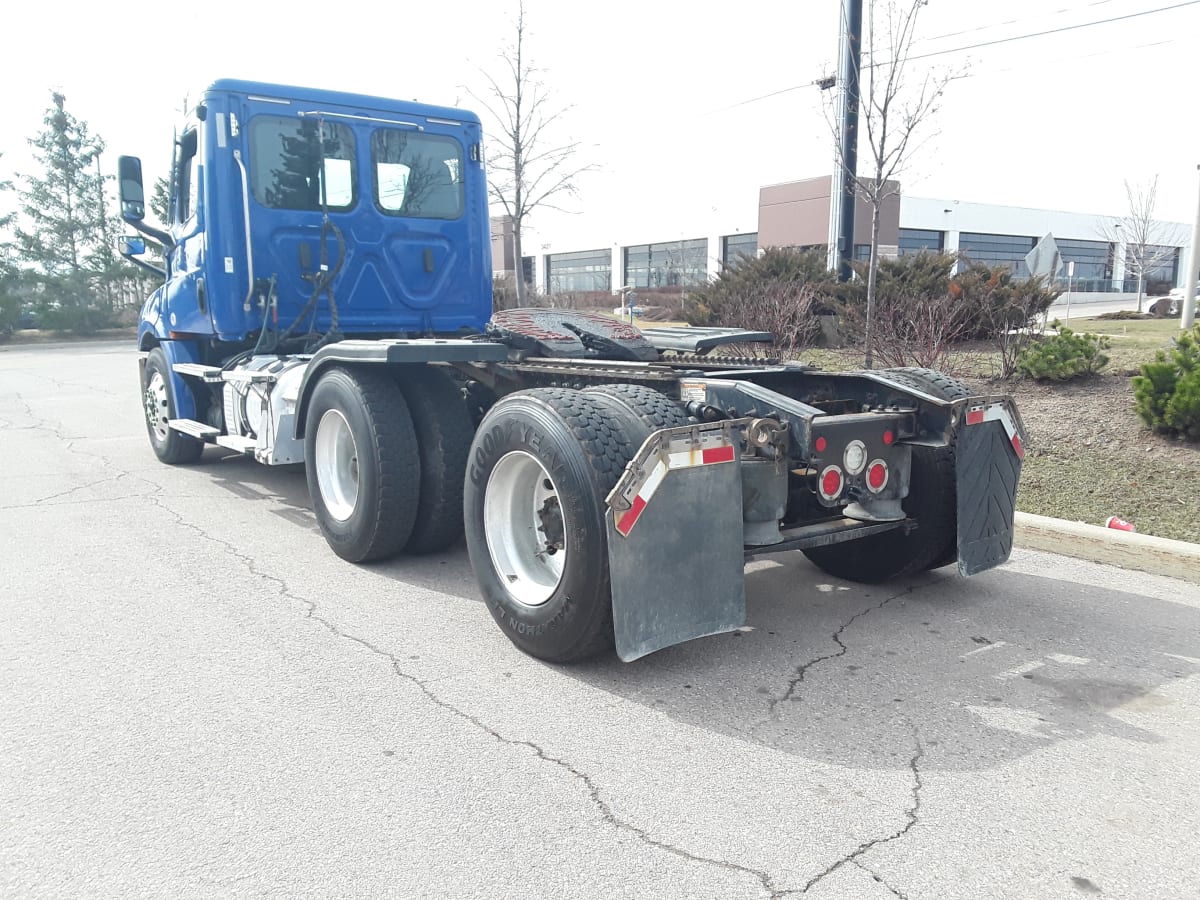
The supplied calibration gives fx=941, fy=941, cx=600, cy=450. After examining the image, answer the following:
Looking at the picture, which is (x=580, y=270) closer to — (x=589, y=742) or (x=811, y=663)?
(x=811, y=663)

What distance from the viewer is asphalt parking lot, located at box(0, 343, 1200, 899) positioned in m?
2.68

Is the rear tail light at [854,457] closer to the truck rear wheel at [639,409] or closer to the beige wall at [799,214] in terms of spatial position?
the truck rear wheel at [639,409]

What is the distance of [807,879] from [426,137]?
260 inches

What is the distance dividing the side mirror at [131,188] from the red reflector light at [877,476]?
6.29 m

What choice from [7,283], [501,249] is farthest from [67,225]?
[501,249]

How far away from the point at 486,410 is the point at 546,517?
185 centimetres

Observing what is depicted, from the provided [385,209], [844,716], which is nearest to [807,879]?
[844,716]

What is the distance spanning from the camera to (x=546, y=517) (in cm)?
423

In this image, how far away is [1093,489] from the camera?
21.9ft

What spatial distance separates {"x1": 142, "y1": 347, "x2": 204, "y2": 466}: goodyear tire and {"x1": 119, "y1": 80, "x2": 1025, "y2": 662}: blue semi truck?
33mm

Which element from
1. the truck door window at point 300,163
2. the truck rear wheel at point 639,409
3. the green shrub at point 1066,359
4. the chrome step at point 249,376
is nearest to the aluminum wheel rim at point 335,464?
the chrome step at point 249,376

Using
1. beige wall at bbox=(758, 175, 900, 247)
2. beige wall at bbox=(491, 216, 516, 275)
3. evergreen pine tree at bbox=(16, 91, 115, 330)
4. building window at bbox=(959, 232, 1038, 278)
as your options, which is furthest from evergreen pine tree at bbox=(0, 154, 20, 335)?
building window at bbox=(959, 232, 1038, 278)

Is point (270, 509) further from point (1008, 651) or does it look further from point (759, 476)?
point (1008, 651)

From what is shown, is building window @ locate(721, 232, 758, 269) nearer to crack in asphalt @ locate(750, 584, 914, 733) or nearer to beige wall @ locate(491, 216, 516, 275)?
beige wall @ locate(491, 216, 516, 275)
